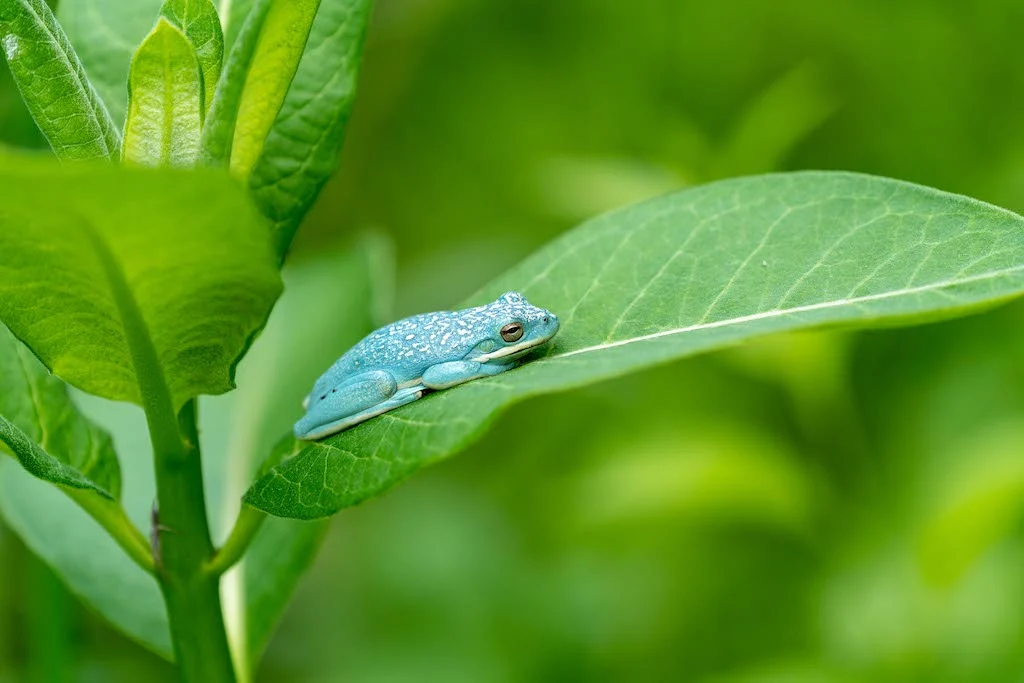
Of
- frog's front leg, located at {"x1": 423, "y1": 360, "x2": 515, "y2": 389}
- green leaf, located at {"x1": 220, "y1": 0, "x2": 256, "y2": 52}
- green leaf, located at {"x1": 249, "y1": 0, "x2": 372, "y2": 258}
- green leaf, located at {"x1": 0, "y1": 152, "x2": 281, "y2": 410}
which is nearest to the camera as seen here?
green leaf, located at {"x1": 0, "y1": 152, "x2": 281, "y2": 410}

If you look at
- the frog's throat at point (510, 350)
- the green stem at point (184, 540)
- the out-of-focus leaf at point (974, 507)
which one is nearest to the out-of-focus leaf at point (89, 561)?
the green stem at point (184, 540)

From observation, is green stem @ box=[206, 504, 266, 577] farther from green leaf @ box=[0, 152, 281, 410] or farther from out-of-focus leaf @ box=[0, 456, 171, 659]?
out-of-focus leaf @ box=[0, 456, 171, 659]

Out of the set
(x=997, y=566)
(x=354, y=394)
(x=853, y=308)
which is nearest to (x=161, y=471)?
(x=354, y=394)

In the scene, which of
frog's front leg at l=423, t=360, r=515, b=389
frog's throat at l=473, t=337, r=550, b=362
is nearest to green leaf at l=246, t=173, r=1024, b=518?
frog's throat at l=473, t=337, r=550, b=362

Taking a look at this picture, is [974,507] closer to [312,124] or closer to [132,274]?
[312,124]

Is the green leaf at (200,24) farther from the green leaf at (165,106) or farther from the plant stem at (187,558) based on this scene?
the plant stem at (187,558)
